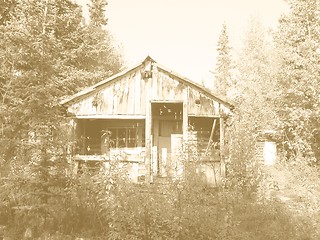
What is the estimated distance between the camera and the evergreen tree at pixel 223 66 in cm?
5041

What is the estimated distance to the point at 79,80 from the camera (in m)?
24.1

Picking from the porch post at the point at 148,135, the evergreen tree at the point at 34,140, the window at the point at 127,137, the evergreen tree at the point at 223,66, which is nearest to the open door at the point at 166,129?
the window at the point at 127,137

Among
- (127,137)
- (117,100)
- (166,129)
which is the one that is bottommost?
(127,137)

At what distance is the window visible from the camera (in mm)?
18484

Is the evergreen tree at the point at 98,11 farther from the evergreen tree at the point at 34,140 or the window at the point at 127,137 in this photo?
the evergreen tree at the point at 34,140

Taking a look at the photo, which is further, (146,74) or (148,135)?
(146,74)

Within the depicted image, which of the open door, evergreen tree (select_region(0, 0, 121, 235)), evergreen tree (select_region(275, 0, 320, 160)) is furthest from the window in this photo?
evergreen tree (select_region(0, 0, 121, 235))

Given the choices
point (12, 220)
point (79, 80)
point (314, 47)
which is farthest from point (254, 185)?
point (79, 80)

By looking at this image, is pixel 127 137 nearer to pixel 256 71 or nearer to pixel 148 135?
pixel 148 135

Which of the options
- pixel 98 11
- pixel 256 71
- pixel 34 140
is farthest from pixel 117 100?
pixel 98 11

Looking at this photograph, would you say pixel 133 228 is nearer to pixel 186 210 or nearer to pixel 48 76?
pixel 186 210

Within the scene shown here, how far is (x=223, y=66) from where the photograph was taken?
51844 millimetres

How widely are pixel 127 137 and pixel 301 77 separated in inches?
436

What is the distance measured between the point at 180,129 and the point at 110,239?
1173cm
